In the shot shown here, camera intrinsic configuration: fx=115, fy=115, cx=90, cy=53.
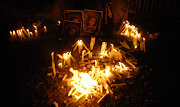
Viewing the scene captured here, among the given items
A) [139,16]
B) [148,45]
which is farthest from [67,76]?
[139,16]

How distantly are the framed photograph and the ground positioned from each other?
81 cm

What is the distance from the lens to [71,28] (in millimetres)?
7137

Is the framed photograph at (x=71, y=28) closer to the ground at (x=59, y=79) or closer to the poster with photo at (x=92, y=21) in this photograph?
the poster with photo at (x=92, y=21)

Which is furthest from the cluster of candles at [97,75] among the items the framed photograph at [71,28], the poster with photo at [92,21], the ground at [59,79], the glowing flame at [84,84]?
the poster with photo at [92,21]

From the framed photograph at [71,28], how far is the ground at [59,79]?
2.66ft

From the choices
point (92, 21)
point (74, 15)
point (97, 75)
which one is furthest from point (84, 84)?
point (74, 15)

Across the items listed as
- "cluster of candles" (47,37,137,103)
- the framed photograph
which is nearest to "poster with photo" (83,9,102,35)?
the framed photograph

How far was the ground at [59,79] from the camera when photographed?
3524 millimetres

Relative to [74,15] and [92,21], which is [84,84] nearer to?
[92,21]

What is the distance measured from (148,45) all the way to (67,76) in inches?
185

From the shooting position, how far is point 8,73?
177 inches

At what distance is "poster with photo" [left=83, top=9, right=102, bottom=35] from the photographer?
723 centimetres

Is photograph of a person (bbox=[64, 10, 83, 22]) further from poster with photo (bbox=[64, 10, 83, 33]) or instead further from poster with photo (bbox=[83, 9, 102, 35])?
poster with photo (bbox=[83, 9, 102, 35])

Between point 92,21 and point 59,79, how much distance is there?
4.54 meters
